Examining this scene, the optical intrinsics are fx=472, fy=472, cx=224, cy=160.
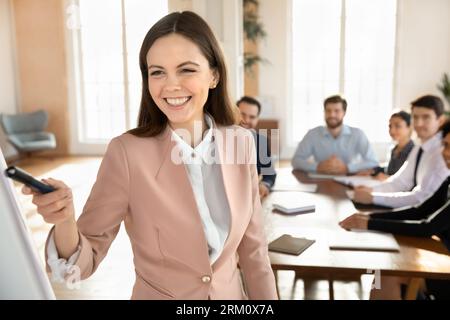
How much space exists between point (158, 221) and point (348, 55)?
520mm

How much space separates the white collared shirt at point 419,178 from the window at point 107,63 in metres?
0.54

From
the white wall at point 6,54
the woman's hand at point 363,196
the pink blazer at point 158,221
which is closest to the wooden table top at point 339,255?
the woman's hand at point 363,196

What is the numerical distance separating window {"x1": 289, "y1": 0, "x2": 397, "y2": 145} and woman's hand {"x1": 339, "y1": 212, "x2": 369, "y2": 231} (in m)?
0.23

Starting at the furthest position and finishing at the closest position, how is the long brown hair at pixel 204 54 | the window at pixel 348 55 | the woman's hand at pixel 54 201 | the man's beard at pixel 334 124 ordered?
the man's beard at pixel 334 124, the window at pixel 348 55, the long brown hair at pixel 204 54, the woman's hand at pixel 54 201

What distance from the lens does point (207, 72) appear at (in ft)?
1.72

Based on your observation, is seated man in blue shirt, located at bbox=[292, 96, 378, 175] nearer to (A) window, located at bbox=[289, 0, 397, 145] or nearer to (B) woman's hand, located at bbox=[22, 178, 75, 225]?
(A) window, located at bbox=[289, 0, 397, 145]

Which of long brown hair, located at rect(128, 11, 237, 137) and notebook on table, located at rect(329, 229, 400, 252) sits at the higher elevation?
long brown hair, located at rect(128, 11, 237, 137)

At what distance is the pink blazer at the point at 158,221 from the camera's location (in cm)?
50

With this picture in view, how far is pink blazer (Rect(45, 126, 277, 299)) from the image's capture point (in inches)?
19.6

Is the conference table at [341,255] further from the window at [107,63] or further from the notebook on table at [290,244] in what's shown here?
the window at [107,63]


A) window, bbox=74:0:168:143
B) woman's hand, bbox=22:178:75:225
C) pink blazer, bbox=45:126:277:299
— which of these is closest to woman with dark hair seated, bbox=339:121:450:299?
pink blazer, bbox=45:126:277:299

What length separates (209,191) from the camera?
0.56 metres

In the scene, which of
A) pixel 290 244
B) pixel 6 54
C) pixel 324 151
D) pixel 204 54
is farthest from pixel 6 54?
pixel 324 151
